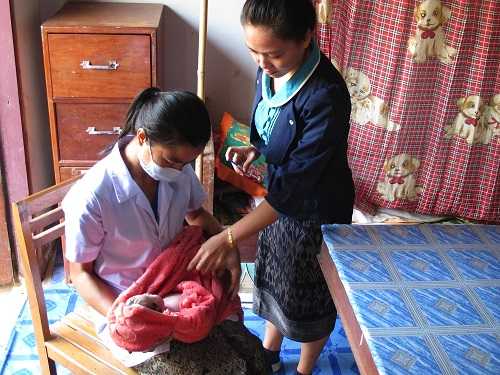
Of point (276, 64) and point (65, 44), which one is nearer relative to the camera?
point (276, 64)

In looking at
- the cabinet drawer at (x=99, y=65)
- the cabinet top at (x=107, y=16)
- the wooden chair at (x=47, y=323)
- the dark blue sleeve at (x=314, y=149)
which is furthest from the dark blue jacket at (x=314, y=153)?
the cabinet top at (x=107, y=16)

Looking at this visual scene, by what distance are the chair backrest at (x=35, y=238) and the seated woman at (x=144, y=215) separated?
12 centimetres

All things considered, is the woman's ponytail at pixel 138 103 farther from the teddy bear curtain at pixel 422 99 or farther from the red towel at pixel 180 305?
the teddy bear curtain at pixel 422 99

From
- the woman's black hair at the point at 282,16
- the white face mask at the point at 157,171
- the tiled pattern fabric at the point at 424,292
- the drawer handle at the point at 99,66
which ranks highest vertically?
the woman's black hair at the point at 282,16

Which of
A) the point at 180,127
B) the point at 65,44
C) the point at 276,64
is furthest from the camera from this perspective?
the point at 65,44

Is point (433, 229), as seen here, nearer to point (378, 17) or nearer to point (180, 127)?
point (180, 127)

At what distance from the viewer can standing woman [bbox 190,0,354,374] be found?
1317mm

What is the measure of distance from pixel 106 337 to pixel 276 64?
0.81 m

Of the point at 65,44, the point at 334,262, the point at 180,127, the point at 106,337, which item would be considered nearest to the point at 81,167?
the point at 65,44

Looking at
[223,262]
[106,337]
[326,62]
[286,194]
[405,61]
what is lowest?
[106,337]

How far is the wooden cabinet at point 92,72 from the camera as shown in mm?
1996

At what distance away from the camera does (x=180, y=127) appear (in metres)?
1.21

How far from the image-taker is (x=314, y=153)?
4.50ft

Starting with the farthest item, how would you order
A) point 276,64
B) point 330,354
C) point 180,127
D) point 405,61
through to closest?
point 405,61
point 330,354
point 276,64
point 180,127
